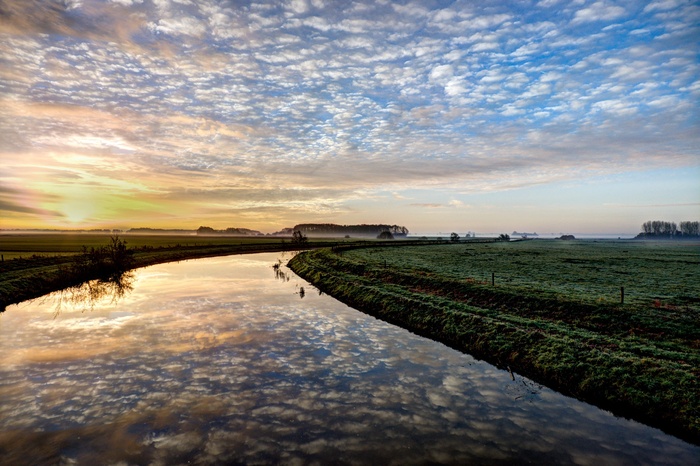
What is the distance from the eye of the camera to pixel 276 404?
1323 cm

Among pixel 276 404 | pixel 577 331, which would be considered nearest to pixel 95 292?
pixel 276 404

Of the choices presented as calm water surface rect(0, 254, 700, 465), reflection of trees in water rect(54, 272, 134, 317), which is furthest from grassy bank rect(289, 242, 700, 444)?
reflection of trees in water rect(54, 272, 134, 317)

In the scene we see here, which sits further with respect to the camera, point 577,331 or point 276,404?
point 577,331

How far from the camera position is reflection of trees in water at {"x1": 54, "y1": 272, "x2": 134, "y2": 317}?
31095mm

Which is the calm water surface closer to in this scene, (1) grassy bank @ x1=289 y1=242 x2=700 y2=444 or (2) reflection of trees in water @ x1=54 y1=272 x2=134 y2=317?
(1) grassy bank @ x1=289 y1=242 x2=700 y2=444

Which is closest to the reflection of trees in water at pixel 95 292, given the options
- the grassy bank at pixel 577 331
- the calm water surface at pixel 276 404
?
the calm water surface at pixel 276 404

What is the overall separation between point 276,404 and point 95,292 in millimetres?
32294

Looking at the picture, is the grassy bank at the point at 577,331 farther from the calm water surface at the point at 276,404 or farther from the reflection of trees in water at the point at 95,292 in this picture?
Result: the reflection of trees in water at the point at 95,292

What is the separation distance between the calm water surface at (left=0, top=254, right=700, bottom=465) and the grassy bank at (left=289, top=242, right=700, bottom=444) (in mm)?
1422

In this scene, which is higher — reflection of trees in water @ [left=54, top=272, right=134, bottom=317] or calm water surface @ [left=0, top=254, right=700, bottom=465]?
reflection of trees in water @ [left=54, top=272, right=134, bottom=317]

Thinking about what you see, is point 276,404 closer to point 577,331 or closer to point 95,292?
point 577,331

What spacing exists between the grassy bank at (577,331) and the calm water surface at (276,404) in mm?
1422

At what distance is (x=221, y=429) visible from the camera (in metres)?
11.5

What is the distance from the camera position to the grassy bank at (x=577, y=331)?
1401 centimetres
